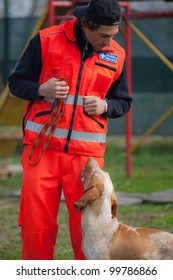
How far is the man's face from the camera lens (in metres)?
4.69

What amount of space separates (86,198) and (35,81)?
0.89 meters

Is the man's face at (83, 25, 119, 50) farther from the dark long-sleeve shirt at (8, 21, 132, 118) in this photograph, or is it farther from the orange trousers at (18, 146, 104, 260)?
the orange trousers at (18, 146, 104, 260)

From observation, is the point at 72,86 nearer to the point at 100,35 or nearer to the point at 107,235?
the point at 100,35

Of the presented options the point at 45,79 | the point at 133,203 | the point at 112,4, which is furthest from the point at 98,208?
the point at 133,203

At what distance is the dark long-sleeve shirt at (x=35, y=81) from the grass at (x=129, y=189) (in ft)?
5.87

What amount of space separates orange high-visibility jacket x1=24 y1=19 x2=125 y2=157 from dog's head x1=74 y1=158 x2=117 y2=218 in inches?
6.7

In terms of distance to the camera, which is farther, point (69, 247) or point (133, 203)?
point (133, 203)

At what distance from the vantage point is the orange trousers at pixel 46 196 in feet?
15.7

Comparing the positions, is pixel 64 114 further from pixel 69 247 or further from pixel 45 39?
pixel 69 247

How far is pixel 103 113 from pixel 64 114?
0.86 feet

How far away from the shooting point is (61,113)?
4.76 metres

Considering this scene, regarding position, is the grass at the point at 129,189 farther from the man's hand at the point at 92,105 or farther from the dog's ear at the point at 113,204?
the man's hand at the point at 92,105
